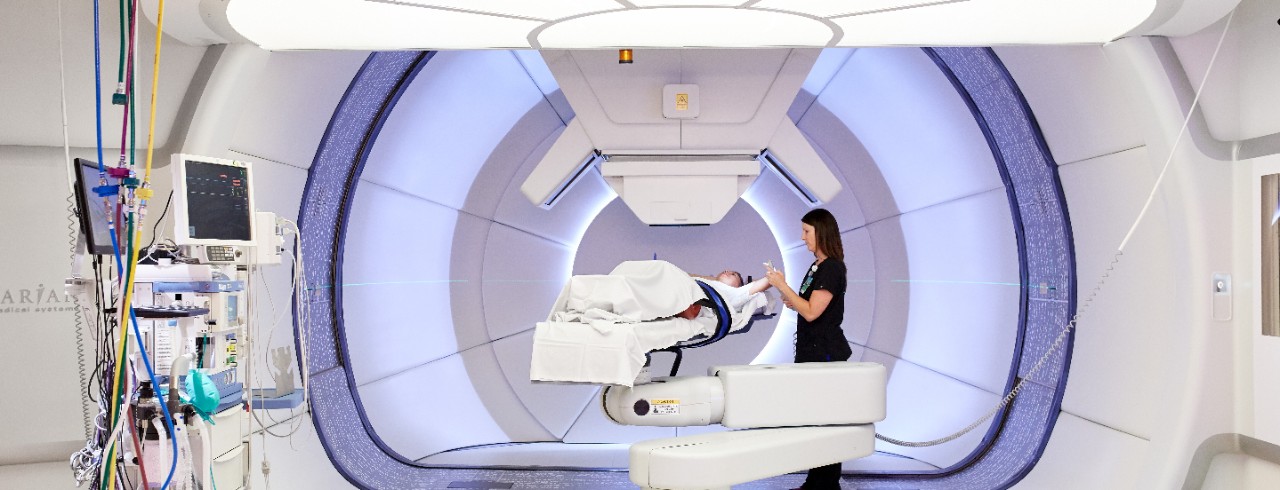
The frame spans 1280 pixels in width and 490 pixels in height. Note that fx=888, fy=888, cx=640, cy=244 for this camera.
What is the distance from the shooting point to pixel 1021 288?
455 centimetres

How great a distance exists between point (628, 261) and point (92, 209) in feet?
5.86

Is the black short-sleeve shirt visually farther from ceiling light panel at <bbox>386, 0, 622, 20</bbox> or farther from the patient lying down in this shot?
ceiling light panel at <bbox>386, 0, 622, 20</bbox>

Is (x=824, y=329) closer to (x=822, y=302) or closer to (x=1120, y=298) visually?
(x=822, y=302)

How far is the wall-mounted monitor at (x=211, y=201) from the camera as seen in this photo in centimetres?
259

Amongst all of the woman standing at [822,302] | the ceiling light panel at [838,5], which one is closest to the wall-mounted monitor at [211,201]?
the ceiling light panel at [838,5]

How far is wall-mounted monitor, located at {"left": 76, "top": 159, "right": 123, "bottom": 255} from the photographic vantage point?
224cm

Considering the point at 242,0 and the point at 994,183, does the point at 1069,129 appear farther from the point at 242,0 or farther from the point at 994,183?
the point at 242,0

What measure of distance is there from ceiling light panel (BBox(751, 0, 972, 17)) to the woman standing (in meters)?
0.99

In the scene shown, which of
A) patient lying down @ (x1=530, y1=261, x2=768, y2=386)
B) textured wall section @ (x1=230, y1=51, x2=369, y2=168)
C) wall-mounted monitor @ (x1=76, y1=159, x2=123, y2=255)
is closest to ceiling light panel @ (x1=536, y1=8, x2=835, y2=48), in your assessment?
patient lying down @ (x1=530, y1=261, x2=768, y2=386)

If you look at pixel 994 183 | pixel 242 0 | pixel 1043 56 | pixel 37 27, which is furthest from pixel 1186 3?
pixel 37 27

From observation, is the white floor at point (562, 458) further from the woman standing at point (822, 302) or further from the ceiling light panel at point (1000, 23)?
the ceiling light panel at point (1000, 23)

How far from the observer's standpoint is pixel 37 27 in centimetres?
293

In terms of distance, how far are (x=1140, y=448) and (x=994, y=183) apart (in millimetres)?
1709

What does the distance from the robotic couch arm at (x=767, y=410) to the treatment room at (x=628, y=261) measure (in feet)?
0.05
